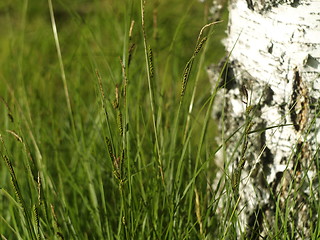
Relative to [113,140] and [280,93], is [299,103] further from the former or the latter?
[113,140]

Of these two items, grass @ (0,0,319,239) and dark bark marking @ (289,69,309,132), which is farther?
dark bark marking @ (289,69,309,132)

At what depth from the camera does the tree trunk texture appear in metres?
1.17

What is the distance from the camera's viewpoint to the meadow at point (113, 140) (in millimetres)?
1106

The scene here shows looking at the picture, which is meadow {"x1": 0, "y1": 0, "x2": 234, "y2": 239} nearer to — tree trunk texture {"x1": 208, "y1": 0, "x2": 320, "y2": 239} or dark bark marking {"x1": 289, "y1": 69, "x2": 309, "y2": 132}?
tree trunk texture {"x1": 208, "y1": 0, "x2": 320, "y2": 239}

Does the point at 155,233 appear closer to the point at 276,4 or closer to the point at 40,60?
the point at 276,4

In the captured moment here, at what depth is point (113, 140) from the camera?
139 centimetres

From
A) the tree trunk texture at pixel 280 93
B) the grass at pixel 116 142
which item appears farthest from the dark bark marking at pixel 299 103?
the grass at pixel 116 142

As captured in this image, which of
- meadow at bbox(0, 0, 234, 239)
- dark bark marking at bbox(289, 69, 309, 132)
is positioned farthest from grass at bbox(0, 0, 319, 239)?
dark bark marking at bbox(289, 69, 309, 132)

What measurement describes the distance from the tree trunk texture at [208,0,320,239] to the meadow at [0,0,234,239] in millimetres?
103

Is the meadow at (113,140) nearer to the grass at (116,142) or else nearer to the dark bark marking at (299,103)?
the grass at (116,142)

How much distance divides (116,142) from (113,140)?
123mm

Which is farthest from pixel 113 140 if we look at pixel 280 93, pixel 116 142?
pixel 280 93

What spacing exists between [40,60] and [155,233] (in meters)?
1.23

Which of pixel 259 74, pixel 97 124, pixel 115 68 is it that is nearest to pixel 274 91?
pixel 259 74
